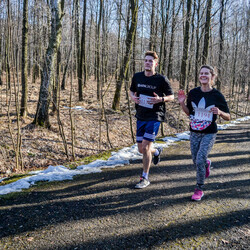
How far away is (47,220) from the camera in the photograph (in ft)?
9.50

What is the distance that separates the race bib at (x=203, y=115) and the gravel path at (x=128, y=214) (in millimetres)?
1262

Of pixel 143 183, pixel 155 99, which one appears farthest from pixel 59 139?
pixel 155 99

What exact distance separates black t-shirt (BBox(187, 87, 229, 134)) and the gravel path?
112 cm

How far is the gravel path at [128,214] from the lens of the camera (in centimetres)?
250

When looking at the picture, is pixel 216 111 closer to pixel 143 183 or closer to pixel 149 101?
pixel 149 101

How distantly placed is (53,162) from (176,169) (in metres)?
3.93

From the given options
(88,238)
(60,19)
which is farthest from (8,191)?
(60,19)

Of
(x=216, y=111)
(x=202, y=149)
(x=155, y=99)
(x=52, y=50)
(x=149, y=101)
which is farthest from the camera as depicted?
(x=52, y=50)

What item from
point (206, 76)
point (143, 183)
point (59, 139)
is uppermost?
point (206, 76)

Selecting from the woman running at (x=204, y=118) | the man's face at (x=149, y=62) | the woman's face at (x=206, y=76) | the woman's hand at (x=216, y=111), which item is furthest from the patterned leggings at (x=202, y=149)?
the man's face at (x=149, y=62)

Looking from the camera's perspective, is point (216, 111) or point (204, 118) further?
point (204, 118)

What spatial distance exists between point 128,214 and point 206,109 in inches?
77.2

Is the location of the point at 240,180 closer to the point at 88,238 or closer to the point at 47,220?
the point at 88,238

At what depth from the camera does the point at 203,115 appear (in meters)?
3.61
